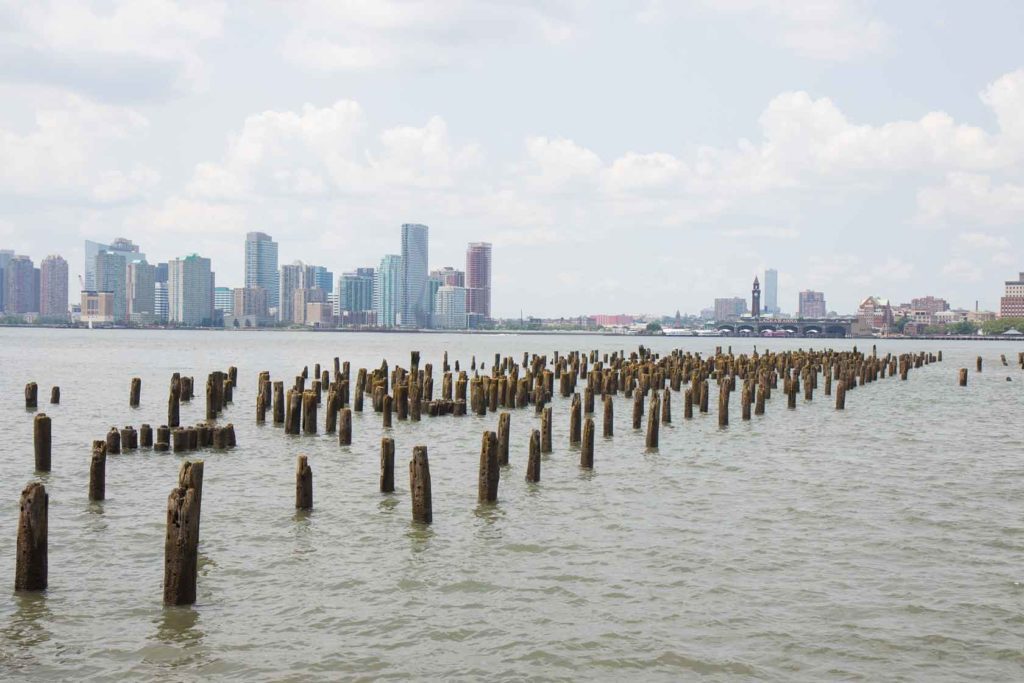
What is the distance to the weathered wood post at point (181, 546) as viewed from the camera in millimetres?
11742

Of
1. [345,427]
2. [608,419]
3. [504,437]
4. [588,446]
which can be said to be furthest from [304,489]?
[608,419]

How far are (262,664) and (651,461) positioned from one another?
16.3 metres

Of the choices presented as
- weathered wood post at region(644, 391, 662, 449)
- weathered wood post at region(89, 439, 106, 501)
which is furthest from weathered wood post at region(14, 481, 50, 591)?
weathered wood post at region(644, 391, 662, 449)

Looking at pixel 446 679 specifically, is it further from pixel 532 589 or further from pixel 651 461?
pixel 651 461

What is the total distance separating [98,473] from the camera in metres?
18.4

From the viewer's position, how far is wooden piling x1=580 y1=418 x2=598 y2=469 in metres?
23.3

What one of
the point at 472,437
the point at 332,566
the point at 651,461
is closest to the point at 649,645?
the point at 332,566

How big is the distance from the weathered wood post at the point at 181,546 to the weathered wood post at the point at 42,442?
11.3 meters

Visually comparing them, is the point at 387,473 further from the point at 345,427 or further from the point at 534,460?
the point at 345,427

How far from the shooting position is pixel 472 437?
30375 mm

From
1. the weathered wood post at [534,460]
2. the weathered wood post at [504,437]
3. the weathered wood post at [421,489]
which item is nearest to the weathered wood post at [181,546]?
the weathered wood post at [421,489]

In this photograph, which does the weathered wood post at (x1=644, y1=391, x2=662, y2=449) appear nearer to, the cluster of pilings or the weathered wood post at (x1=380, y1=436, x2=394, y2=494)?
the cluster of pilings

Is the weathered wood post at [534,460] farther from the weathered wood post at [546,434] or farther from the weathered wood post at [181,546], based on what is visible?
the weathered wood post at [181,546]

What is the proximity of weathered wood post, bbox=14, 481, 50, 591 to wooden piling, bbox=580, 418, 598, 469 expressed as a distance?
13.4m
